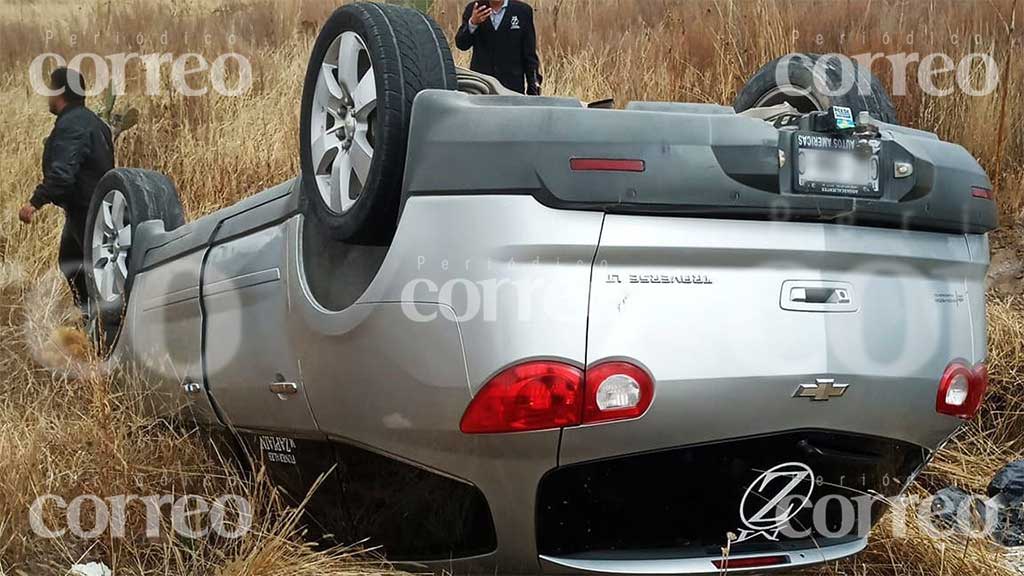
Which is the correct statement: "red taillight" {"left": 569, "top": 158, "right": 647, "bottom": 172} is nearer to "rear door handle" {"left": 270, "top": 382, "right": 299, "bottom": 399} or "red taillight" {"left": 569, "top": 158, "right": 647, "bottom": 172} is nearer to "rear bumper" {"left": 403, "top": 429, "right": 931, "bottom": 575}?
"rear bumper" {"left": 403, "top": 429, "right": 931, "bottom": 575}

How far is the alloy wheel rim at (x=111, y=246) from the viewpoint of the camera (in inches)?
194

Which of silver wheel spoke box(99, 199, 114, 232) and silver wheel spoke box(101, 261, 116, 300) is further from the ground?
silver wheel spoke box(99, 199, 114, 232)

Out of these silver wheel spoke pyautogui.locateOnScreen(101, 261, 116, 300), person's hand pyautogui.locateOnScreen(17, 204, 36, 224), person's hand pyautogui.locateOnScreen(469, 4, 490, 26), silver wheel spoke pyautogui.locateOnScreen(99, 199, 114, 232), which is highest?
person's hand pyautogui.locateOnScreen(469, 4, 490, 26)

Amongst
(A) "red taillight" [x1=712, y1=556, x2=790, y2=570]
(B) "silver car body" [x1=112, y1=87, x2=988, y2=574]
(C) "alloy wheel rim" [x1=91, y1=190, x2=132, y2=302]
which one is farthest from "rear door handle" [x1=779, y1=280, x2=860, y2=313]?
(C) "alloy wheel rim" [x1=91, y1=190, x2=132, y2=302]

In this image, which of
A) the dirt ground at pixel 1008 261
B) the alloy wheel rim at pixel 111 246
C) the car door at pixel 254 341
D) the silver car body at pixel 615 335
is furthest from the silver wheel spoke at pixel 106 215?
the dirt ground at pixel 1008 261

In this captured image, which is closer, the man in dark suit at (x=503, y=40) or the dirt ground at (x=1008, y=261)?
the dirt ground at (x=1008, y=261)

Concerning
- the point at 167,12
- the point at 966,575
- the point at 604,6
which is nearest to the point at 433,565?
the point at 966,575

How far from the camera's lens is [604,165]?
2516mm

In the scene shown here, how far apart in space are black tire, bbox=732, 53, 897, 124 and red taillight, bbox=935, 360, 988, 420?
3.44 feet

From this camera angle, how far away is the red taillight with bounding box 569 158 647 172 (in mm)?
2508

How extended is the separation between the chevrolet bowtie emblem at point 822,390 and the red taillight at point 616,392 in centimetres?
39

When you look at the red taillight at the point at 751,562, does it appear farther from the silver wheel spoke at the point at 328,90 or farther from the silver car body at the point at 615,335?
the silver wheel spoke at the point at 328,90

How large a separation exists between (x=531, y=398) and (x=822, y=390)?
724 mm

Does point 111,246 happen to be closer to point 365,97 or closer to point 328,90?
point 328,90
